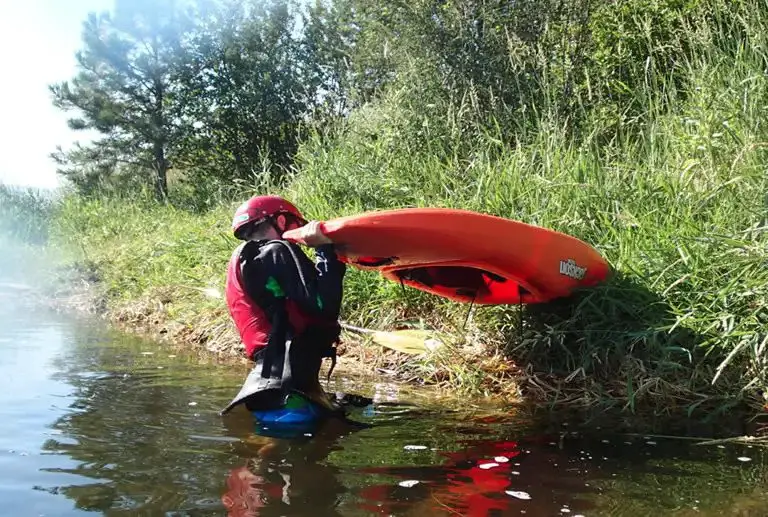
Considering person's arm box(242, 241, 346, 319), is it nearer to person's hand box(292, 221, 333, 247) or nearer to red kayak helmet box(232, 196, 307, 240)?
person's hand box(292, 221, 333, 247)

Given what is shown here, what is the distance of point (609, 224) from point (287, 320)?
2006 mm

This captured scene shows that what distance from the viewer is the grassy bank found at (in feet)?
10.9

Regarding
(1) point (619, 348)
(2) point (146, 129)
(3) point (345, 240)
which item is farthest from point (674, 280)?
(2) point (146, 129)

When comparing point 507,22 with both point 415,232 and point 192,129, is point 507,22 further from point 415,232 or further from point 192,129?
point 192,129

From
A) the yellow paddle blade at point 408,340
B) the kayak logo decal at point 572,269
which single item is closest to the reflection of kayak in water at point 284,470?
the yellow paddle blade at point 408,340

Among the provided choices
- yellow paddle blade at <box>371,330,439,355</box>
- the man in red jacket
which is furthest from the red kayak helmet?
yellow paddle blade at <box>371,330,439,355</box>

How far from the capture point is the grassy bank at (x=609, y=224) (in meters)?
3.32

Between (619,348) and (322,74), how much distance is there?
47.7ft

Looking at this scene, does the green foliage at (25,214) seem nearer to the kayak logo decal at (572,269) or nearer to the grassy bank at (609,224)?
the grassy bank at (609,224)

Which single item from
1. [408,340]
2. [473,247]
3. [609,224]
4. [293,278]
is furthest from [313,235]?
[609,224]

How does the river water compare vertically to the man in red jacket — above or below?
below

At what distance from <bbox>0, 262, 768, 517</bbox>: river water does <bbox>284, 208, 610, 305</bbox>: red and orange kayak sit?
705mm

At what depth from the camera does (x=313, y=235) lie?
3.04 m

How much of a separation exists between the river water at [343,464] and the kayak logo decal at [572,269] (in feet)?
2.44
